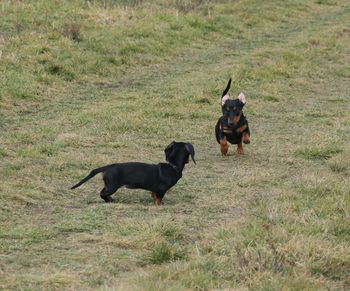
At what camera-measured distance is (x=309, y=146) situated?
30.5ft

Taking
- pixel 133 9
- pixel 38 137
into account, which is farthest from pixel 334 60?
pixel 38 137

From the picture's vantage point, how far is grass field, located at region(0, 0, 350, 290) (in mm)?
5078

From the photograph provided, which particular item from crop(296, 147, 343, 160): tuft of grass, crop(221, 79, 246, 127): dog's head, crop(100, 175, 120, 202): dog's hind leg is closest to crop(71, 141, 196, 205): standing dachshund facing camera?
crop(100, 175, 120, 202): dog's hind leg

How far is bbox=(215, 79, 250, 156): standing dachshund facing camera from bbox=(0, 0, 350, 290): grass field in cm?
20

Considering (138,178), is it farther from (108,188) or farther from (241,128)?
(241,128)

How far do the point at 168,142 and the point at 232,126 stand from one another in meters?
1.25

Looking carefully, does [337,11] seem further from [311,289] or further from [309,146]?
[311,289]

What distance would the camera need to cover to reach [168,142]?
389 inches

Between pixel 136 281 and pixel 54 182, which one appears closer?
pixel 136 281

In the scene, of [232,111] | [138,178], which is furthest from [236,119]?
[138,178]

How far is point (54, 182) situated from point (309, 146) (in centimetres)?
351

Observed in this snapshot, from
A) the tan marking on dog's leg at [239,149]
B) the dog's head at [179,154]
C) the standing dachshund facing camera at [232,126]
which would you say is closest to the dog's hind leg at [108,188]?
the dog's head at [179,154]

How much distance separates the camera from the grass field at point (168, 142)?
200 inches

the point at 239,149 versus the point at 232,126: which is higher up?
the point at 232,126
